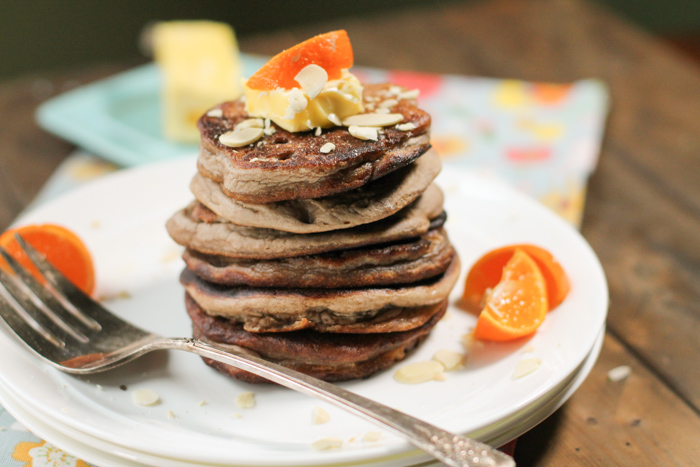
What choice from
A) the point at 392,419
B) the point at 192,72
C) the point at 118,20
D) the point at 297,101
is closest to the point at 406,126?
the point at 297,101

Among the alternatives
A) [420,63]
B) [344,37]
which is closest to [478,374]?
[344,37]

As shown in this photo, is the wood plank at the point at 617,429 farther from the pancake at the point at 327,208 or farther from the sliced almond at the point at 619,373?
the pancake at the point at 327,208

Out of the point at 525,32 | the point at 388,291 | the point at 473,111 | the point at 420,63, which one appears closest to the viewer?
the point at 388,291

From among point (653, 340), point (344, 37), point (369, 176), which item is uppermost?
point (344, 37)

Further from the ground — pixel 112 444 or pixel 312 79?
pixel 312 79

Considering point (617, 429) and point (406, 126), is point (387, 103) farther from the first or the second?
point (617, 429)

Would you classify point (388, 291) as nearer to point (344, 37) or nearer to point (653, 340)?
point (344, 37)
